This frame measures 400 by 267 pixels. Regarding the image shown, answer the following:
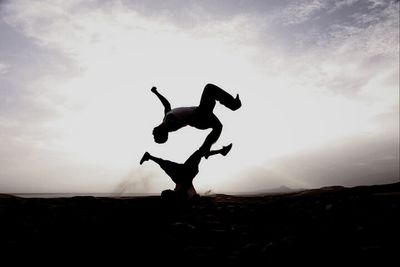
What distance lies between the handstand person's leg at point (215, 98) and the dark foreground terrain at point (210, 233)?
2.14 metres

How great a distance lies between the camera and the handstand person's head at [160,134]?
6.66 m

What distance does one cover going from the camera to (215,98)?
6098 mm

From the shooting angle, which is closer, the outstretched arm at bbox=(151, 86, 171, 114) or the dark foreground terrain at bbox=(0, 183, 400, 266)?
the dark foreground terrain at bbox=(0, 183, 400, 266)

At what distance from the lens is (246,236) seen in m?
3.54

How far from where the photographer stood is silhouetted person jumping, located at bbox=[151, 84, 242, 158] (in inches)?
239

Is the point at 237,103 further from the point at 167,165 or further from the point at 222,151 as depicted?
the point at 167,165

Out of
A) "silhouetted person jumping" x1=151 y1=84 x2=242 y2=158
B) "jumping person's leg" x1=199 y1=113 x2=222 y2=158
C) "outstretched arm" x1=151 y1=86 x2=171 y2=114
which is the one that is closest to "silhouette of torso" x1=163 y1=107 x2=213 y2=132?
"silhouetted person jumping" x1=151 y1=84 x2=242 y2=158

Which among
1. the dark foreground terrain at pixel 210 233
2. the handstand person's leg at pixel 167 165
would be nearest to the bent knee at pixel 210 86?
the handstand person's leg at pixel 167 165

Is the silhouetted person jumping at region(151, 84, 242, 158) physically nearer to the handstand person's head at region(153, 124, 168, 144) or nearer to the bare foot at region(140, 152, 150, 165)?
the handstand person's head at region(153, 124, 168, 144)

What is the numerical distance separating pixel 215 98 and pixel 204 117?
1.54 feet

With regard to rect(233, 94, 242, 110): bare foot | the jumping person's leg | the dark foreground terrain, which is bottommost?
the dark foreground terrain

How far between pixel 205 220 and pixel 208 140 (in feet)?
7.33

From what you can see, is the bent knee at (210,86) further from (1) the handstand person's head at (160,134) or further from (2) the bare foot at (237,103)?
(1) the handstand person's head at (160,134)

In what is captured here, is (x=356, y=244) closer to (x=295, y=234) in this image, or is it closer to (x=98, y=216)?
(x=295, y=234)
